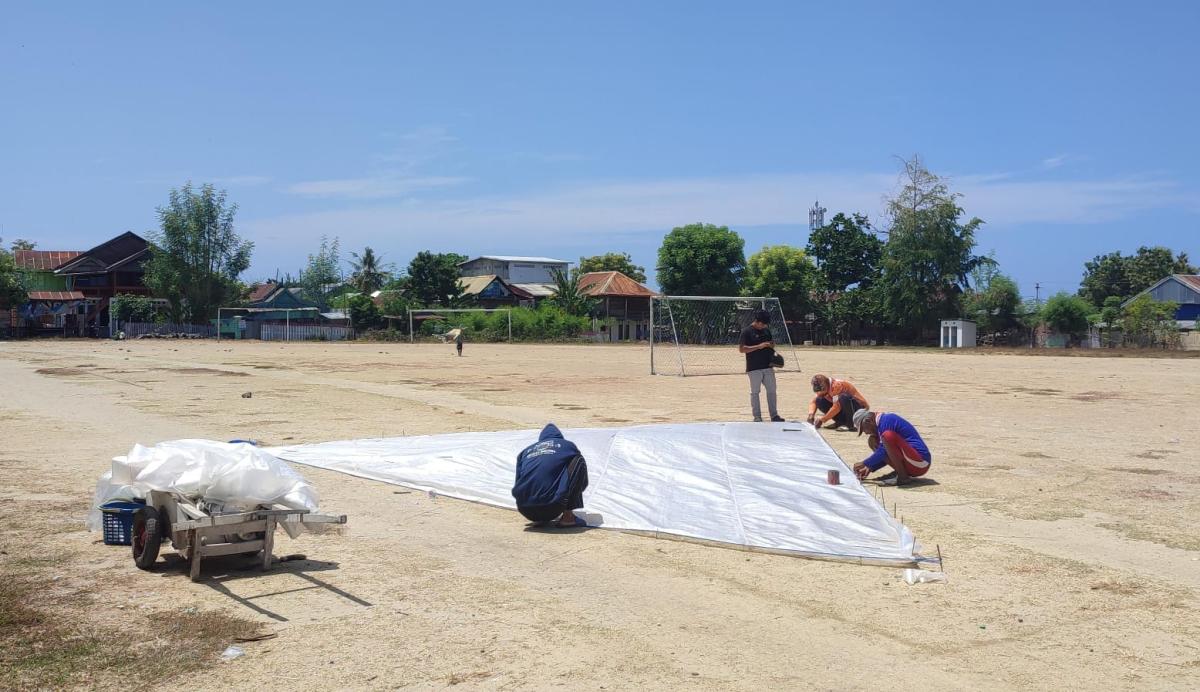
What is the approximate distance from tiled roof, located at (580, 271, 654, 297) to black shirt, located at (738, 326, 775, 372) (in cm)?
6107

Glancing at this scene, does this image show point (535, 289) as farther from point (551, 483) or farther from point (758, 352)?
point (551, 483)

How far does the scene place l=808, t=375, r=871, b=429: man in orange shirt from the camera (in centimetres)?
1323

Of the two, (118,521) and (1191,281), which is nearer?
(118,521)

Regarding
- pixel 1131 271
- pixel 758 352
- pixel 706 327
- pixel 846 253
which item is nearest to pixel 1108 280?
→ pixel 1131 271

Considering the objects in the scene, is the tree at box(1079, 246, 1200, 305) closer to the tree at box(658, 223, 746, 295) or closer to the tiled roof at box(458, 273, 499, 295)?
the tree at box(658, 223, 746, 295)

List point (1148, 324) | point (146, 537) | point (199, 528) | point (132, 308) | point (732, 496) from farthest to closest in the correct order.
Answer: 1. point (132, 308)
2. point (1148, 324)
3. point (732, 496)
4. point (146, 537)
5. point (199, 528)

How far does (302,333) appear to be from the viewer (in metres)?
68.2

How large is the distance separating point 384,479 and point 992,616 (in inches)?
247

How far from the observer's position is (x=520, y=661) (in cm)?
486

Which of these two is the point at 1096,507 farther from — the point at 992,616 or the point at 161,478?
the point at 161,478

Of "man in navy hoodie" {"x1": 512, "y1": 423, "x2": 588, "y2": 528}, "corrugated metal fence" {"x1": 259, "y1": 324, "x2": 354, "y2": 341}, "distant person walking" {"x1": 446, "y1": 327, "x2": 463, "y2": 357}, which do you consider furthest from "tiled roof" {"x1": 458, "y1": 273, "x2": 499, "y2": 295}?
"man in navy hoodie" {"x1": 512, "y1": 423, "x2": 588, "y2": 528}

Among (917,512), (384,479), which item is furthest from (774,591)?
(384,479)

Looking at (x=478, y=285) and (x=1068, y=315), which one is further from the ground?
(x=478, y=285)

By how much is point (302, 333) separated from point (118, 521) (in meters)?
63.9
